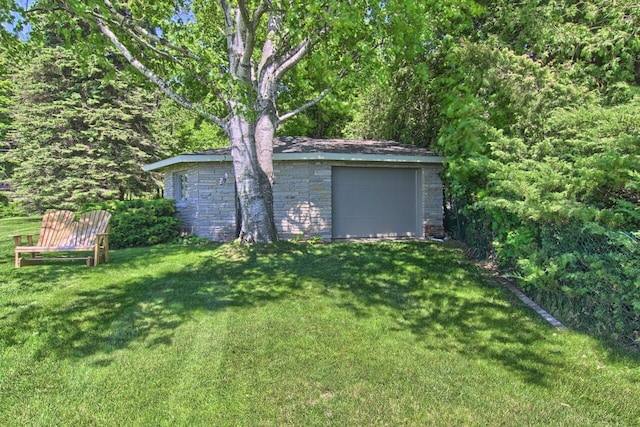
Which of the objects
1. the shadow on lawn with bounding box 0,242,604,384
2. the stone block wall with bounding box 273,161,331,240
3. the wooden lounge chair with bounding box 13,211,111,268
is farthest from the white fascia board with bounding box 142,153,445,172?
the wooden lounge chair with bounding box 13,211,111,268

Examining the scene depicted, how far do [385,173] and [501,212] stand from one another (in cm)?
599

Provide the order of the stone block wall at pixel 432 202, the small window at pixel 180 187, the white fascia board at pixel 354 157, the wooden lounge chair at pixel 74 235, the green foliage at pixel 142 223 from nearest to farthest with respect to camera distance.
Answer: the wooden lounge chair at pixel 74 235 < the white fascia board at pixel 354 157 < the green foliage at pixel 142 223 < the stone block wall at pixel 432 202 < the small window at pixel 180 187

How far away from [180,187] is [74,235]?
5190 mm

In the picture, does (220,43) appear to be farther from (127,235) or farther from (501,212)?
(501,212)

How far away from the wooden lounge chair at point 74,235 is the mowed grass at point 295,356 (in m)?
1.25

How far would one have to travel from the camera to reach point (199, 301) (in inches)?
206

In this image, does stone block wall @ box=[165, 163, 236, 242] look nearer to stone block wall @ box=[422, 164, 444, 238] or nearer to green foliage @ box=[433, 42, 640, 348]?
stone block wall @ box=[422, 164, 444, 238]

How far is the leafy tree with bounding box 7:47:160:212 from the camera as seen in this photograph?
17.8 m

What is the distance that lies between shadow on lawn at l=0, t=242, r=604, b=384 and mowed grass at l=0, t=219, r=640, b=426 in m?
0.03

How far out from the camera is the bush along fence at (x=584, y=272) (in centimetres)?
367

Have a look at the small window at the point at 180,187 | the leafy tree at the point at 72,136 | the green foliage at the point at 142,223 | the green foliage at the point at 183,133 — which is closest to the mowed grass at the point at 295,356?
the green foliage at the point at 142,223

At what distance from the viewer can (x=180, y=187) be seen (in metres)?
12.8

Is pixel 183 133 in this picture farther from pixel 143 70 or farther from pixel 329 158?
pixel 329 158

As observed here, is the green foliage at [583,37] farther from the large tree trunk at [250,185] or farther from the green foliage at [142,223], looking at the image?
the green foliage at [142,223]
